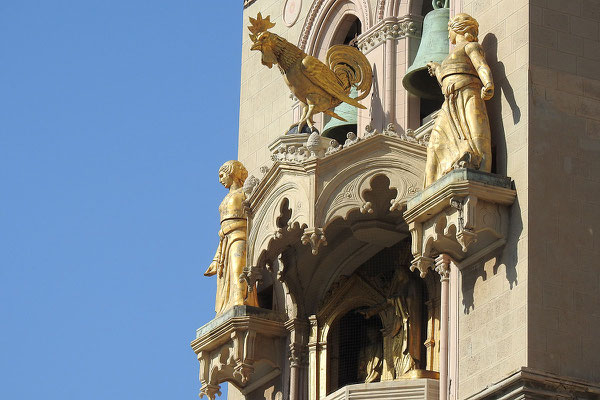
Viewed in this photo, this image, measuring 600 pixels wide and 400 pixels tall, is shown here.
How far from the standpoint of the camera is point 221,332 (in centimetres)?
3073

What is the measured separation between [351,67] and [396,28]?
122 centimetres

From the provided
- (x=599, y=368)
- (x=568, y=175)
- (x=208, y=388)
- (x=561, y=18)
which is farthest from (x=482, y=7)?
(x=208, y=388)

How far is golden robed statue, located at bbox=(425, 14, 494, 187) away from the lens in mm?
26891

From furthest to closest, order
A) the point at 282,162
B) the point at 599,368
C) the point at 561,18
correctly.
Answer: the point at 282,162, the point at 561,18, the point at 599,368

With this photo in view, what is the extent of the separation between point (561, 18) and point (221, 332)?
7.48 meters

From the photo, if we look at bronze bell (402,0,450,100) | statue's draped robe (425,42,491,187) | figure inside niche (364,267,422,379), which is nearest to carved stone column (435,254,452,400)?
statue's draped robe (425,42,491,187)

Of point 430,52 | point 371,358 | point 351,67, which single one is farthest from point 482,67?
point 371,358

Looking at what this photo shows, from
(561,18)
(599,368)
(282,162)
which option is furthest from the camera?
(282,162)

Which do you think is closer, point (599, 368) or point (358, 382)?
point (599, 368)

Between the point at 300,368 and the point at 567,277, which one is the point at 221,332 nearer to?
the point at 300,368

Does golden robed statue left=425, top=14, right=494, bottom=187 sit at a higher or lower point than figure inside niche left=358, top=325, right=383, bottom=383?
higher

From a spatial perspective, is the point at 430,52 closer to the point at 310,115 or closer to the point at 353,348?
the point at 310,115

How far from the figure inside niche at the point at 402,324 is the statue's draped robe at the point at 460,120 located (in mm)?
3116

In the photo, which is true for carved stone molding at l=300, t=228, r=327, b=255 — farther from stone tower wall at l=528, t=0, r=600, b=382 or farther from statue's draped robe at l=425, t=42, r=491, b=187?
stone tower wall at l=528, t=0, r=600, b=382
